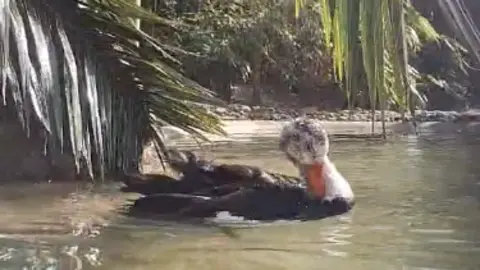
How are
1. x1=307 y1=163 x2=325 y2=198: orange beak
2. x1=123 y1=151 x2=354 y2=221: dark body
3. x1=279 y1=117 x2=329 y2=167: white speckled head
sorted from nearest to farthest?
x1=123 y1=151 x2=354 y2=221: dark body
x1=307 y1=163 x2=325 y2=198: orange beak
x1=279 y1=117 x2=329 y2=167: white speckled head

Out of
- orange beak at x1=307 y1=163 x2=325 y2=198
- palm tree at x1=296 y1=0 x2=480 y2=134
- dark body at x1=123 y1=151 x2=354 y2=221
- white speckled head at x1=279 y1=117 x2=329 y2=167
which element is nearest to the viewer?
palm tree at x1=296 y1=0 x2=480 y2=134

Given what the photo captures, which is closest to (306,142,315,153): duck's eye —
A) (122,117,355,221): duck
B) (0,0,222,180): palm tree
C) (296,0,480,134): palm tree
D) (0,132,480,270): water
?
(122,117,355,221): duck

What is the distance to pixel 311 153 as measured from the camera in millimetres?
4691

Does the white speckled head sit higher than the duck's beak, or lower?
higher

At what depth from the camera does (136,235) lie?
4023mm

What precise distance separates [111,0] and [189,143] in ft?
12.4

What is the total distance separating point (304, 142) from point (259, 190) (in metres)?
0.38

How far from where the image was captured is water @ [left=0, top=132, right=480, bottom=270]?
345 cm

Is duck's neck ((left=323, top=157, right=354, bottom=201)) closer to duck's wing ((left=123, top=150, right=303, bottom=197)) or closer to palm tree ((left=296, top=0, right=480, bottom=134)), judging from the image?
duck's wing ((left=123, top=150, right=303, bottom=197))

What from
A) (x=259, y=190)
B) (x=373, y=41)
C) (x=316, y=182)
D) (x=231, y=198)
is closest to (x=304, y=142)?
(x=316, y=182)

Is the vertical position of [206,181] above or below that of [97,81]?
below

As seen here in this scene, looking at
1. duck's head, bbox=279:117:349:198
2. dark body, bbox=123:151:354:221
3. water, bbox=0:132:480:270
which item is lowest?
water, bbox=0:132:480:270

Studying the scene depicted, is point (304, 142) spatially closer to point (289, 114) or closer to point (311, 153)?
point (311, 153)

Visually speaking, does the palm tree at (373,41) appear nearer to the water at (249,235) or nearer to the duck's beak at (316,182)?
the water at (249,235)
